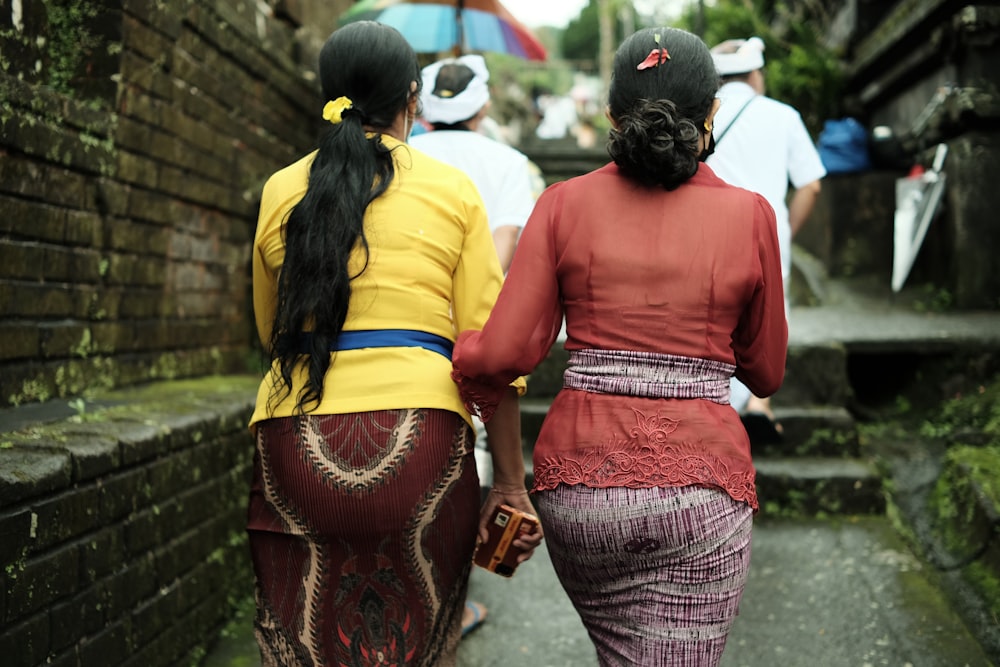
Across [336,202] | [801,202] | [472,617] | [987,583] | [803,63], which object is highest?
[803,63]

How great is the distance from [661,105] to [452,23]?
16.4ft

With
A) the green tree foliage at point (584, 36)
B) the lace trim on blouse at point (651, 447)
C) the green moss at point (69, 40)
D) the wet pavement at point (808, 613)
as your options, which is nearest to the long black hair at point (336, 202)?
the lace trim on blouse at point (651, 447)

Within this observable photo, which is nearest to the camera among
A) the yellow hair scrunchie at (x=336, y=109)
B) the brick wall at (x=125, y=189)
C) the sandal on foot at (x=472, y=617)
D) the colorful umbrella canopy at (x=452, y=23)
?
the yellow hair scrunchie at (x=336, y=109)

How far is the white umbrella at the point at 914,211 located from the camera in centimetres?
603

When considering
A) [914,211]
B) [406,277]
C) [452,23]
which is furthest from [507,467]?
[452,23]

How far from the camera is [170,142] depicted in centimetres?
390

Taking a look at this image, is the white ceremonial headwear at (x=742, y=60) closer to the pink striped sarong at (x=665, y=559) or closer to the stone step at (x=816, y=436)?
the stone step at (x=816, y=436)

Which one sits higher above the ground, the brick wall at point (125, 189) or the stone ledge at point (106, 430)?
the brick wall at point (125, 189)

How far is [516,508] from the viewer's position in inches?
89.7

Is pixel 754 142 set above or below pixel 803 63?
below

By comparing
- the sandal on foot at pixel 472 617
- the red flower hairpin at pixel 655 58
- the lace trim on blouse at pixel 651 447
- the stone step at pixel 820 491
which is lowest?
the sandal on foot at pixel 472 617

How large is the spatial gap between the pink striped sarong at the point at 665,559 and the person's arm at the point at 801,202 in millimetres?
2278

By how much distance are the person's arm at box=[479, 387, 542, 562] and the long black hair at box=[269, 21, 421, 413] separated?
1.38ft

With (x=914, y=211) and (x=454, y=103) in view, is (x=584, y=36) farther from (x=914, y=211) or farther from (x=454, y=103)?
(x=454, y=103)
